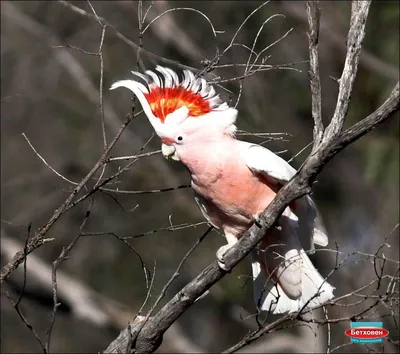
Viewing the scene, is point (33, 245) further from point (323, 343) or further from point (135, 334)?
point (323, 343)

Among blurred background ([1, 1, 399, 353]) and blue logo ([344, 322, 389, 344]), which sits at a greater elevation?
blurred background ([1, 1, 399, 353])

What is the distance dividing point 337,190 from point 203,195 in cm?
501

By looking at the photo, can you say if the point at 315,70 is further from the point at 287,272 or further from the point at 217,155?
the point at 287,272

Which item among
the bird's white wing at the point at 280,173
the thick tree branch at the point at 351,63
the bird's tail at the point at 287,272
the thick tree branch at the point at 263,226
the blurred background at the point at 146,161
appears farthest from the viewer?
the blurred background at the point at 146,161

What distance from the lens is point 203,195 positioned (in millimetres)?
3051

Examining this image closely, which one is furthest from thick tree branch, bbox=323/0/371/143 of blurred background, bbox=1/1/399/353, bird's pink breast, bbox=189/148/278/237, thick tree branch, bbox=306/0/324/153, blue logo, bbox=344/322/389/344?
blurred background, bbox=1/1/399/353

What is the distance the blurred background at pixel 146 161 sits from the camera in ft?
20.4

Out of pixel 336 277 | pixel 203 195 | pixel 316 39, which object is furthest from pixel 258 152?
pixel 336 277

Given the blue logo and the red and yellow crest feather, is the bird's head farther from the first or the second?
the blue logo

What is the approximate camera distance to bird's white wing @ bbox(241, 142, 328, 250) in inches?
114

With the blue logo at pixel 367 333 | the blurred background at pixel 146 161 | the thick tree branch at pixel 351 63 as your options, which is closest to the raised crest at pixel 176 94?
the thick tree branch at pixel 351 63

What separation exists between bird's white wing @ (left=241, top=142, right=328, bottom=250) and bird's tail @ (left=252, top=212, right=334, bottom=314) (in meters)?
0.05

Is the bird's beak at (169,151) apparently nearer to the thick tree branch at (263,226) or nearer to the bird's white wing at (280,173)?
the bird's white wing at (280,173)

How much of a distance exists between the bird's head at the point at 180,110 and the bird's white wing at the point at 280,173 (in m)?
0.13
